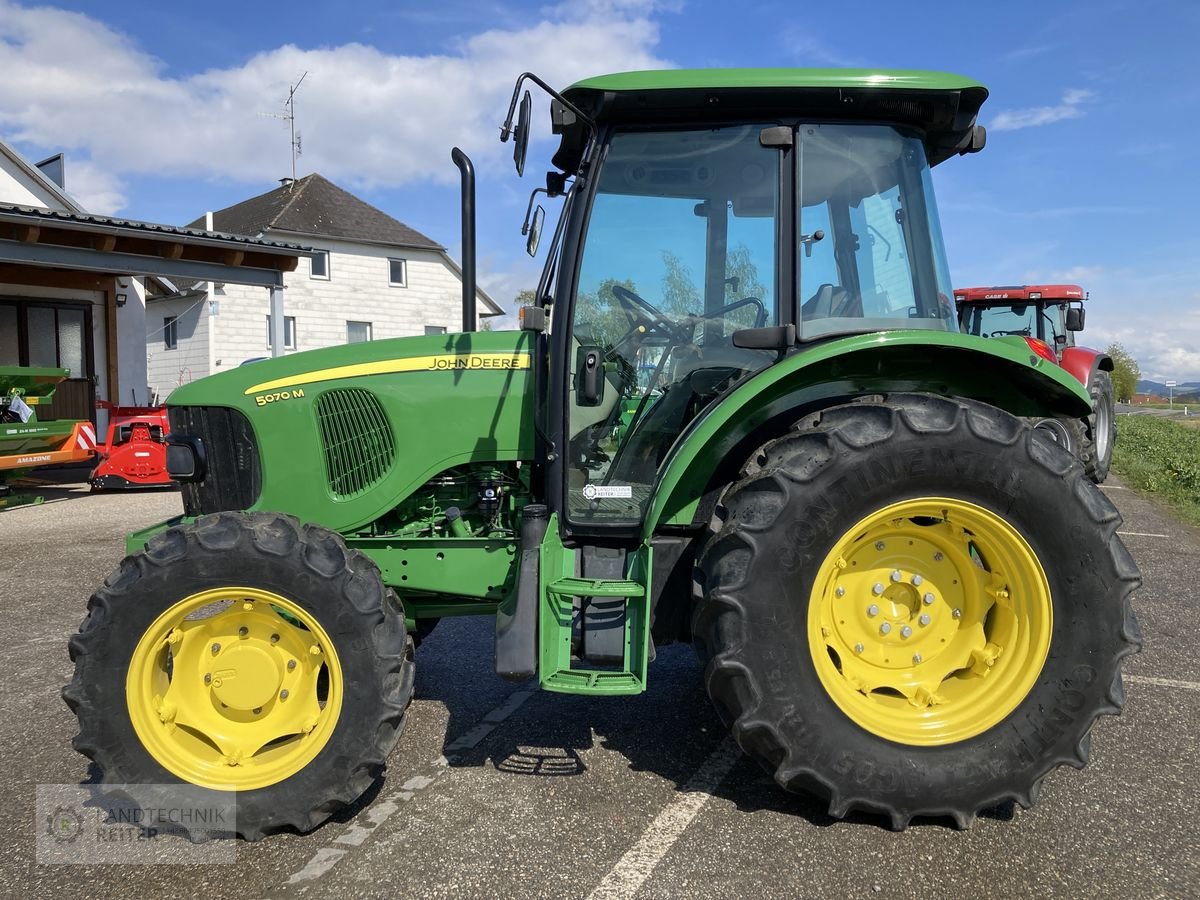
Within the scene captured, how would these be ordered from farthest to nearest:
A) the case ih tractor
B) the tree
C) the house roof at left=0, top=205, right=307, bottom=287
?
the tree → the house roof at left=0, top=205, right=307, bottom=287 → the case ih tractor

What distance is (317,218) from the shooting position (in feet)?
88.9

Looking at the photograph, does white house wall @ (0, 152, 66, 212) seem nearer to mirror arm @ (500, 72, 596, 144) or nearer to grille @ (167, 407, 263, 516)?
grille @ (167, 407, 263, 516)

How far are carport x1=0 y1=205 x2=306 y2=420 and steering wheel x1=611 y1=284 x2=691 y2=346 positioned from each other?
8.80 meters

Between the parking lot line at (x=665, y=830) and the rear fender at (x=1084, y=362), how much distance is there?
379 inches

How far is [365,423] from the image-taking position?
3227 mm

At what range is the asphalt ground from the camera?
7.83 feet

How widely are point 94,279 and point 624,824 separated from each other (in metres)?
14.8

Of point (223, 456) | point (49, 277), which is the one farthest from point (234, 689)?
point (49, 277)

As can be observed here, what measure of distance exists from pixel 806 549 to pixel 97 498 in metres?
10.3

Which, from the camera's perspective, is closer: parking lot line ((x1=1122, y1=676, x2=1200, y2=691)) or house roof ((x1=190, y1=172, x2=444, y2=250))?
parking lot line ((x1=1122, y1=676, x2=1200, y2=691))

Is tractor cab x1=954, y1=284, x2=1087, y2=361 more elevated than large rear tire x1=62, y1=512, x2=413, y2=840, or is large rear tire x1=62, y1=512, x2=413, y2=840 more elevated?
tractor cab x1=954, y1=284, x2=1087, y2=361

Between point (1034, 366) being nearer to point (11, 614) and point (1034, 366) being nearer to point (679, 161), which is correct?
point (679, 161)

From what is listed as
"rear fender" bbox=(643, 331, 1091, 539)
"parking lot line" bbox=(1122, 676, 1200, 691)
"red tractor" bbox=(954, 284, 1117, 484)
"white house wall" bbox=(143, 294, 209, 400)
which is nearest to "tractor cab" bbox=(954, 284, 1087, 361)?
"red tractor" bbox=(954, 284, 1117, 484)

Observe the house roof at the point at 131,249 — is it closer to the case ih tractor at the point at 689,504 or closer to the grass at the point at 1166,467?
the case ih tractor at the point at 689,504
